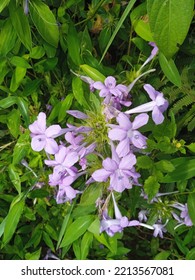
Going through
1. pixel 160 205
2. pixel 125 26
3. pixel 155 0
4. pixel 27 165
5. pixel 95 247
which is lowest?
pixel 95 247

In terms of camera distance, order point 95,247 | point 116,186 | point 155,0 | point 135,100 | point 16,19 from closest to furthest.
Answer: point 155,0, point 116,186, point 16,19, point 135,100, point 95,247

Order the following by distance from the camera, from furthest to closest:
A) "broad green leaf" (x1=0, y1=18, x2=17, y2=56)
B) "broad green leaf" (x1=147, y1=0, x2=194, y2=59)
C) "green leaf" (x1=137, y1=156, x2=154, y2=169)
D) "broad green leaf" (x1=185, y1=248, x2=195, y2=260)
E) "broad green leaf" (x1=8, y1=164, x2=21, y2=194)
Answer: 1. "broad green leaf" (x1=185, y1=248, x2=195, y2=260)
2. "broad green leaf" (x1=8, y1=164, x2=21, y2=194)
3. "broad green leaf" (x1=0, y1=18, x2=17, y2=56)
4. "green leaf" (x1=137, y1=156, x2=154, y2=169)
5. "broad green leaf" (x1=147, y1=0, x2=194, y2=59)

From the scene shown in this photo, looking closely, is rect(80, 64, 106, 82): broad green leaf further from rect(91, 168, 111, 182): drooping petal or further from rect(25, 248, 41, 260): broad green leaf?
rect(25, 248, 41, 260): broad green leaf

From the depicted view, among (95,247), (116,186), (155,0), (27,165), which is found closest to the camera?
(155,0)

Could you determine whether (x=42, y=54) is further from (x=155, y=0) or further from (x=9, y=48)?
(x=155, y=0)

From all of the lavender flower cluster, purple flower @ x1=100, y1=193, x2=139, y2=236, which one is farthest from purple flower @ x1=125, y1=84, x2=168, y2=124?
purple flower @ x1=100, y1=193, x2=139, y2=236

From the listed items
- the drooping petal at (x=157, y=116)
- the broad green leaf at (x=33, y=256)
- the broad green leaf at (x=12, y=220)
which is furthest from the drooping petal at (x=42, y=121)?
the broad green leaf at (x=33, y=256)

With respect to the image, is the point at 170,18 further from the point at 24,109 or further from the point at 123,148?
the point at 24,109

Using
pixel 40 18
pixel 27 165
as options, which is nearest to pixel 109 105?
pixel 40 18
